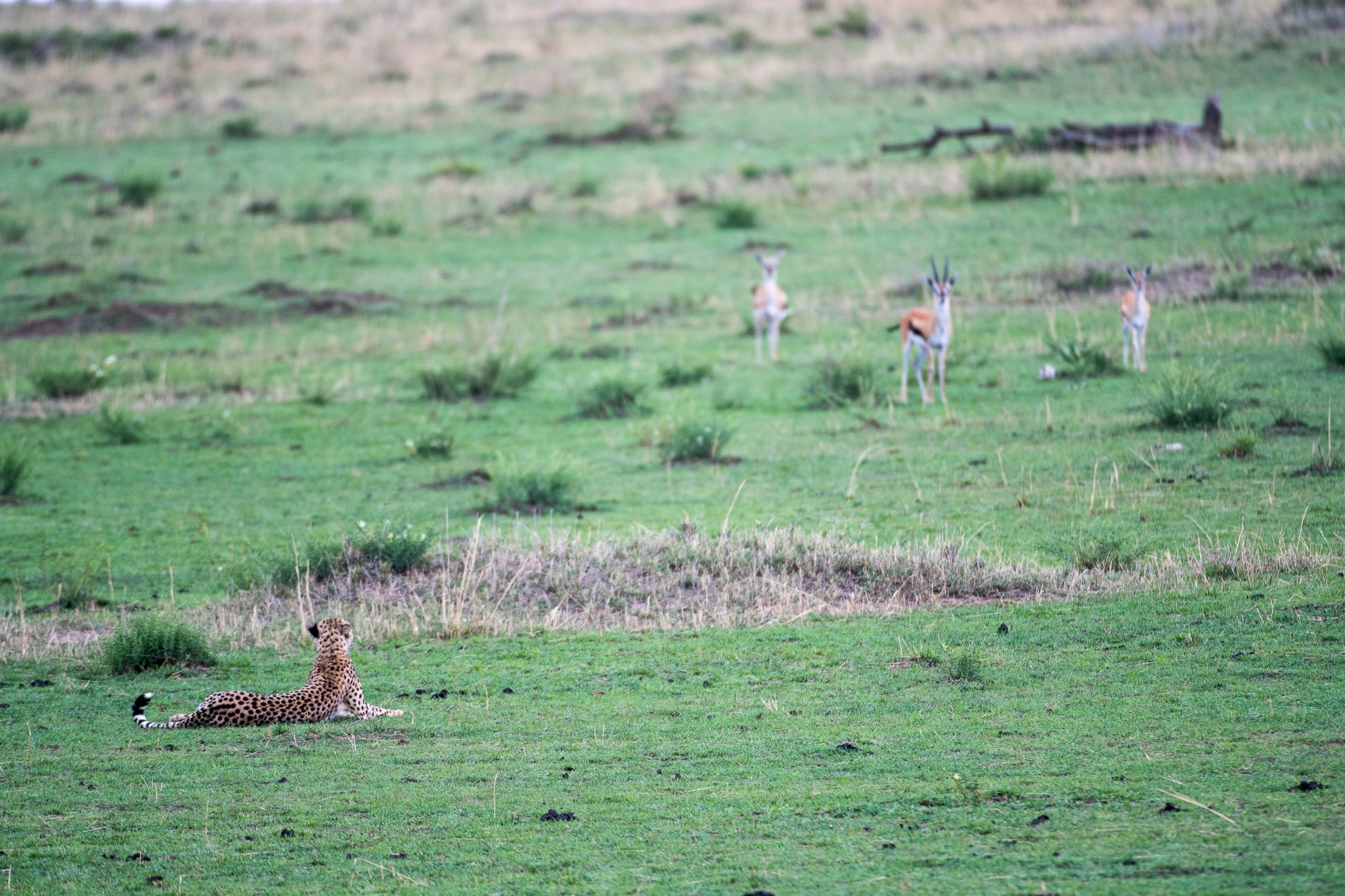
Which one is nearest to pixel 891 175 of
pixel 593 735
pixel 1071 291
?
pixel 1071 291

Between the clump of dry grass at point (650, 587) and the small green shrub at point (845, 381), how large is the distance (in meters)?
7.07

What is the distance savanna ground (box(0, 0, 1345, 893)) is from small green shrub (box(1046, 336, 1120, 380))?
0.31 metres

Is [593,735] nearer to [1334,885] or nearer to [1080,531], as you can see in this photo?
[1334,885]

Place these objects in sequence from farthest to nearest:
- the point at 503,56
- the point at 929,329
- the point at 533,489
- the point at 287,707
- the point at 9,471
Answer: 1. the point at 503,56
2. the point at 929,329
3. the point at 9,471
4. the point at 533,489
5. the point at 287,707

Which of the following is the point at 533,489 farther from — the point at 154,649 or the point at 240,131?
the point at 240,131

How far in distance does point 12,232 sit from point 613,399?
19149 mm

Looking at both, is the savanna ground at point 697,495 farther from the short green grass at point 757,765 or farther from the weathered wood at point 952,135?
the weathered wood at point 952,135

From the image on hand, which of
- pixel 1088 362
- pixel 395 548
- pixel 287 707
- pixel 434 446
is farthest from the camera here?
pixel 1088 362

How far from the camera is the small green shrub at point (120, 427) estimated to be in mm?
19000

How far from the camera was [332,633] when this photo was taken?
870 cm

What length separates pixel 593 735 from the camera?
26.1 feet

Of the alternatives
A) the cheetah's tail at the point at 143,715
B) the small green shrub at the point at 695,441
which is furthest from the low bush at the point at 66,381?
the cheetah's tail at the point at 143,715

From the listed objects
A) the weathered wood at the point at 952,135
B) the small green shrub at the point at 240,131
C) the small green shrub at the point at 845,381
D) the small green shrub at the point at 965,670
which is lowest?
the small green shrub at the point at 845,381

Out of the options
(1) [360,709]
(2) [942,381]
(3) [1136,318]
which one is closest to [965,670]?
(1) [360,709]
